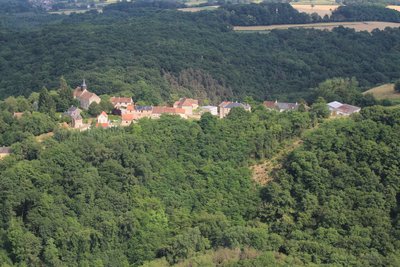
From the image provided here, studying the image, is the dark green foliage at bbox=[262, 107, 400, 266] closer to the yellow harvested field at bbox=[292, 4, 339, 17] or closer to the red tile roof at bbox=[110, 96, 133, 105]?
the red tile roof at bbox=[110, 96, 133, 105]

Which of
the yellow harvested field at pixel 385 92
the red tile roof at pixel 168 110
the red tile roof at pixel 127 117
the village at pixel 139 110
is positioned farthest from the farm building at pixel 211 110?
the yellow harvested field at pixel 385 92

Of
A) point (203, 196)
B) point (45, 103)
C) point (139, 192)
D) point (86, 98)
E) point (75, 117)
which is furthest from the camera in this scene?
point (86, 98)

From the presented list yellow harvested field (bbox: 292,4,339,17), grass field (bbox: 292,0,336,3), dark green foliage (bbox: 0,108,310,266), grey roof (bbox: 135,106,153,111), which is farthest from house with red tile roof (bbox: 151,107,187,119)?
grass field (bbox: 292,0,336,3)

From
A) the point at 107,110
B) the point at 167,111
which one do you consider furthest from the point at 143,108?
the point at 107,110

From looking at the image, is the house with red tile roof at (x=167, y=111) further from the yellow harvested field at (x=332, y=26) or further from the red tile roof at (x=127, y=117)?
the yellow harvested field at (x=332, y=26)

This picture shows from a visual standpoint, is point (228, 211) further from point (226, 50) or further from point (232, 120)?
point (226, 50)

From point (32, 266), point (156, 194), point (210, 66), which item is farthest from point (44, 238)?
point (210, 66)

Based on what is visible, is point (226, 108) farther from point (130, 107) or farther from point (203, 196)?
point (203, 196)
